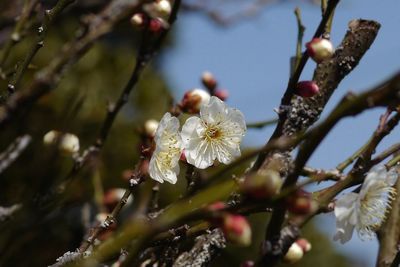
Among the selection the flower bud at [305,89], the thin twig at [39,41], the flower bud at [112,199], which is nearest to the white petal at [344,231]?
the flower bud at [305,89]

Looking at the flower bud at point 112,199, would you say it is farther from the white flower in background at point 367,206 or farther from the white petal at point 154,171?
the white flower in background at point 367,206

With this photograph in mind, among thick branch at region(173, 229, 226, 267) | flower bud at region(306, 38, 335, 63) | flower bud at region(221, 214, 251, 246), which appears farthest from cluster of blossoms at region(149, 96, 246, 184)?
flower bud at region(221, 214, 251, 246)

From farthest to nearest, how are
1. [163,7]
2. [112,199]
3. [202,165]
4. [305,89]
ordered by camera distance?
1. [112,199]
2. [163,7]
3. [202,165]
4. [305,89]

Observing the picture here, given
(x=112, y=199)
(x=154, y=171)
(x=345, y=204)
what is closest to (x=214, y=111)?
(x=154, y=171)

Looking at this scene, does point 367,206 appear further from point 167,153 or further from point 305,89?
point 167,153

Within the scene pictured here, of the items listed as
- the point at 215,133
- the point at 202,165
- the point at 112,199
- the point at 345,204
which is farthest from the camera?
the point at 112,199

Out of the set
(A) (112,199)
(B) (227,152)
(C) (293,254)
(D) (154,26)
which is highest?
(D) (154,26)

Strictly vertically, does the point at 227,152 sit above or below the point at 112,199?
above

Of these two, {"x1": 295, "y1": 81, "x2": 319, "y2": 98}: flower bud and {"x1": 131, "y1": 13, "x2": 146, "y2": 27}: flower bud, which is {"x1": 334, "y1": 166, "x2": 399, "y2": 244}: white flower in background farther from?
{"x1": 131, "y1": 13, "x2": 146, "y2": 27}: flower bud
